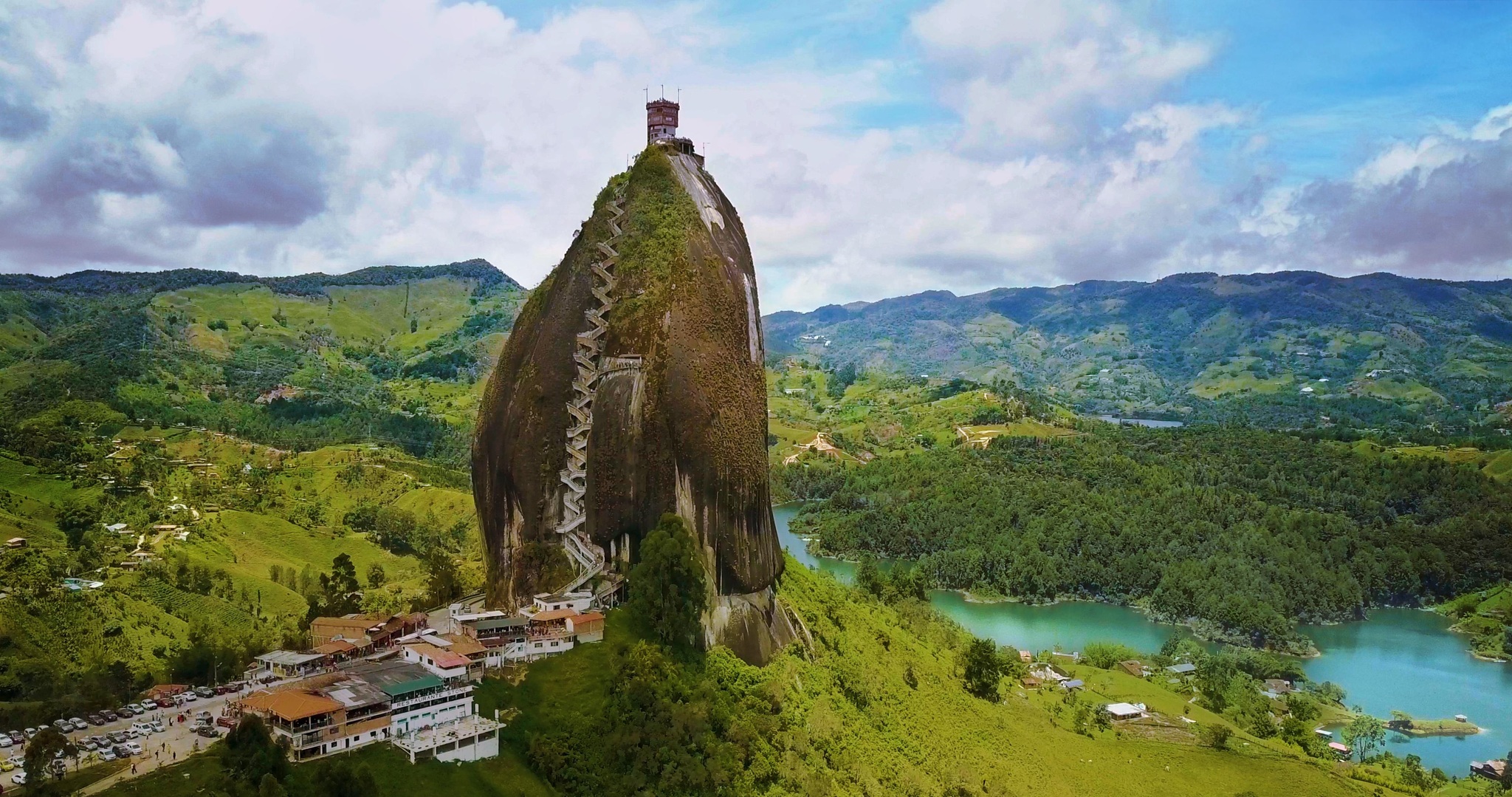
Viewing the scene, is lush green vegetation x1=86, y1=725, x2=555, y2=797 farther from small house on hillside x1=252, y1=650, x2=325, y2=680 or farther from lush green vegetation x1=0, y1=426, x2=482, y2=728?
lush green vegetation x1=0, y1=426, x2=482, y2=728

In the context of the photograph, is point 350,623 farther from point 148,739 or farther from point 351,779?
point 351,779

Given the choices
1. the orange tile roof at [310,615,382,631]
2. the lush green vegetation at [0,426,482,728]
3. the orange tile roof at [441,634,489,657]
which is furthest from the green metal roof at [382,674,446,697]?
the lush green vegetation at [0,426,482,728]

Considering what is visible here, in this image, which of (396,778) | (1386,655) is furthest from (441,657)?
(1386,655)

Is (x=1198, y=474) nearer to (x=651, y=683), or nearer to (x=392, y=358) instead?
(x=651, y=683)

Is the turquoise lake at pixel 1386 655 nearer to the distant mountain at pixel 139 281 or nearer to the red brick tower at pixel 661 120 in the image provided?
the red brick tower at pixel 661 120

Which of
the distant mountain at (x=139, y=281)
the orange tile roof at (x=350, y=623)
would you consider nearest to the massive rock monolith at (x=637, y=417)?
the orange tile roof at (x=350, y=623)

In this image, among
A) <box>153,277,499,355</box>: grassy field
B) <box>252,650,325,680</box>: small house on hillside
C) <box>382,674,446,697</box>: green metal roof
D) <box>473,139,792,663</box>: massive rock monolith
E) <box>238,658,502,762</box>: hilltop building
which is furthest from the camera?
<box>153,277,499,355</box>: grassy field
